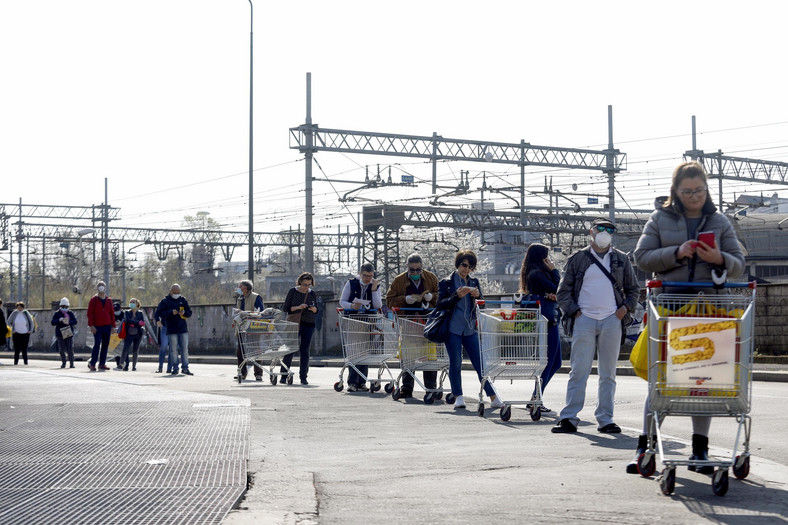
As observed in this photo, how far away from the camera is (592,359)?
9.21 meters

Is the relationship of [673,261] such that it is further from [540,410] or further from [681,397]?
[540,410]

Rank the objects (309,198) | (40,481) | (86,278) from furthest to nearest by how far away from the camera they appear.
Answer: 1. (86,278)
2. (309,198)
3. (40,481)

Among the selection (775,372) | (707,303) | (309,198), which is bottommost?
(775,372)

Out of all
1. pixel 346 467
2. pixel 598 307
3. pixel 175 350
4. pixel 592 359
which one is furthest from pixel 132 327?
pixel 346 467

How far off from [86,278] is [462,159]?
185 ft

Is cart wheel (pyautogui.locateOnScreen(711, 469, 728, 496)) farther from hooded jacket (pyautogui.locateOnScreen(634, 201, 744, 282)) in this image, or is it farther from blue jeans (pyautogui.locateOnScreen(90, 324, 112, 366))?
blue jeans (pyautogui.locateOnScreen(90, 324, 112, 366))

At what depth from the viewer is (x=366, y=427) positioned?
9914mm

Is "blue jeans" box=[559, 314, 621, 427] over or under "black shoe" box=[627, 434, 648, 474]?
over

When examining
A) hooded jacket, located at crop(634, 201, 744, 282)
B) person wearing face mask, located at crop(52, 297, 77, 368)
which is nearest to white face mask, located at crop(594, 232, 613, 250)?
hooded jacket, located at crop(634, 201, 744, 282)

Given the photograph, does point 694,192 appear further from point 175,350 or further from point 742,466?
point 175,350

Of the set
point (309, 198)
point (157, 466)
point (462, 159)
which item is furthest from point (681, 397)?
point (462, 159)

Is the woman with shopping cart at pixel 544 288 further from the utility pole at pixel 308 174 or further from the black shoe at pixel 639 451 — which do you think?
the utility pole at pixel 308 174

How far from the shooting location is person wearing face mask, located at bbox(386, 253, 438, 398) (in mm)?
13422

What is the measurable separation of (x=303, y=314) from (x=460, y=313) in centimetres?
590
